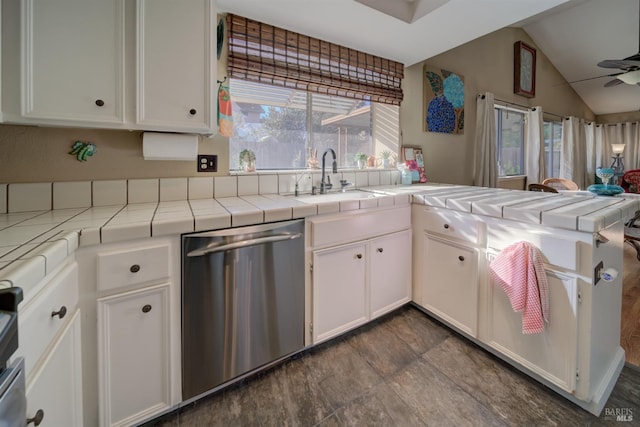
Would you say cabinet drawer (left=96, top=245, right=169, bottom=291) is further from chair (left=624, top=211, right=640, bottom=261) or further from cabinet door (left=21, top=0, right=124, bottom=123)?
chair (left=624, top=211, right=640, bottom=261)

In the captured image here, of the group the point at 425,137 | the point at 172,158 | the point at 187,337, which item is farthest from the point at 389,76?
the point at 187,337

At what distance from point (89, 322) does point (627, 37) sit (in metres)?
7.13

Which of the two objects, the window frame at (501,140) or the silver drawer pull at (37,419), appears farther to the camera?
the window frame at (501,140)

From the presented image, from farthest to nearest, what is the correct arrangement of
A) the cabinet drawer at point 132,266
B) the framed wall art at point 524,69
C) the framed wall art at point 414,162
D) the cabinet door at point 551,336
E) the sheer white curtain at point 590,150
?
the sheer white curtain at point 590,150 → the framed wall art at point 524,69 → the framed wall art at point 414,162 → the cabinet door at point 551,336 → the cabinet drawer at point 132,266

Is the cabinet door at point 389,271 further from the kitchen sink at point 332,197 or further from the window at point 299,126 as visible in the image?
the window at point 299,126

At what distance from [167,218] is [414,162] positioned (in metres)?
2.30

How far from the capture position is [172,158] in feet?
5.02

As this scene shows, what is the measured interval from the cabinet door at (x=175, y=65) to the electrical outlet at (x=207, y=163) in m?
0.32

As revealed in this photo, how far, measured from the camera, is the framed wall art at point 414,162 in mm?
2730

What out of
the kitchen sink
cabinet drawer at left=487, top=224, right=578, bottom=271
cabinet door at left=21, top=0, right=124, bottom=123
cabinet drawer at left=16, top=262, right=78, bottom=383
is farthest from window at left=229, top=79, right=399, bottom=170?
cabinet drawer at left=487, top=224, right=578, bottom=271

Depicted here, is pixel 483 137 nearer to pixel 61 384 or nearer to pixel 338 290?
pixel 338 290

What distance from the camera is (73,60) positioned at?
1.17 metres

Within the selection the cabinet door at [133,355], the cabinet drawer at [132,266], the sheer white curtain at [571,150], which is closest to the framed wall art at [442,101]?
the cabinet drawer at [132,266]

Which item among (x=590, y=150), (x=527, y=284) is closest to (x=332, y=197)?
(x=527, y=284)
